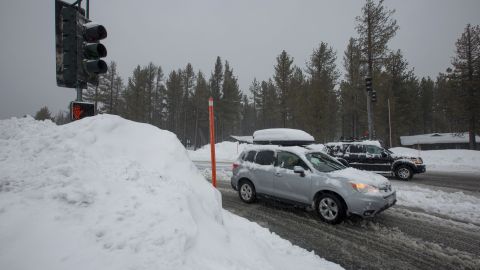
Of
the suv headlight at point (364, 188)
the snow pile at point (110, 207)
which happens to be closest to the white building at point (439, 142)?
the suv headlight at point (364, 188)

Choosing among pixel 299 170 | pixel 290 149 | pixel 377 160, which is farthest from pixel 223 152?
pixel 299 170

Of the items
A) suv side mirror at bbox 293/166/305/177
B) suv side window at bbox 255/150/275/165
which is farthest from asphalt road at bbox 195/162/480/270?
suv side window at bbox 255/150/275/165

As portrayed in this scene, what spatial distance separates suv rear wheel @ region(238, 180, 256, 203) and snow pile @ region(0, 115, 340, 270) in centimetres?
317

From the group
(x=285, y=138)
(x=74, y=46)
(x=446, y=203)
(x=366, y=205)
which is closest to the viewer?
(x=74, y=46)

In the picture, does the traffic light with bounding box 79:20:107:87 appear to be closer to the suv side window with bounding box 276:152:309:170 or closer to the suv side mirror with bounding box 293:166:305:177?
the suv side mirror with bounding box 293:166:305:177

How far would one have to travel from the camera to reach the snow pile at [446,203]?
6477 mm

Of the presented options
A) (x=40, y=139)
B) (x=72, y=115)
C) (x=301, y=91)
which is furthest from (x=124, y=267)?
(x=301, y=91)

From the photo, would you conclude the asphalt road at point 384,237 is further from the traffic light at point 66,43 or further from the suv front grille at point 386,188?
the traffic light at point 66,43

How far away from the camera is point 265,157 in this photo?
766 cm

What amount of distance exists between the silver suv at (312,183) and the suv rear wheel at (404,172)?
7888mm

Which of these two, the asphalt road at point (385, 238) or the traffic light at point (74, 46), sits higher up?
the traffic light at point (74, 46)

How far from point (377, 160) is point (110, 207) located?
45.0ft

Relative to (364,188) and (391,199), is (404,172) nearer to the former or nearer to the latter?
(391,199)

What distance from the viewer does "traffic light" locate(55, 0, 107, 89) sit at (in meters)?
4.11
